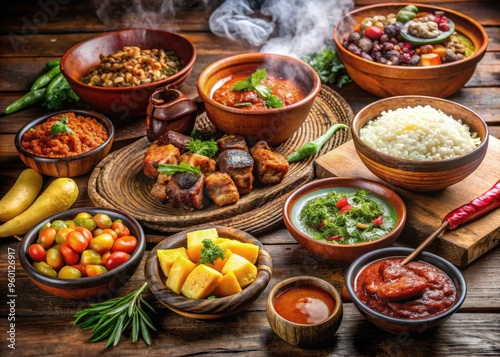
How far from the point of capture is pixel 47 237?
3109 millimetres

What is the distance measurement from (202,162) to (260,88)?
0.67 m

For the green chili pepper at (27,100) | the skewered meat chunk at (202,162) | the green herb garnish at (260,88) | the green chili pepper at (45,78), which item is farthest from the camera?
the green chili pepper at (45,78)

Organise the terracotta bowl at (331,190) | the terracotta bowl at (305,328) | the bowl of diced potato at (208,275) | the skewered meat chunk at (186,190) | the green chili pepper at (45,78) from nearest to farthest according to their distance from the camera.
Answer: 1. the terracotta bowl at (305,328)
2. the bowl of diced potato at (208,275)
3. the terracotta bowl at (331,190)
4. the skewered meat chunk at (186,190)
5. the green chili pepper at (45,78)

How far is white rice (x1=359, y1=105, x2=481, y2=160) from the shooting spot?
342 centimetres

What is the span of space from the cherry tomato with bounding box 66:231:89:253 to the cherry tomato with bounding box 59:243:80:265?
0.06 ft

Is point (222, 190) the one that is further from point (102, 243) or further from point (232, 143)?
point (102, 243)

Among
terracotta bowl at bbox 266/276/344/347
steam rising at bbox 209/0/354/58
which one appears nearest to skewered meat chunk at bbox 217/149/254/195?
terracotta bowl at bbox 266/276/344/347

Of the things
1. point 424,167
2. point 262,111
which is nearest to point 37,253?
point 262,111

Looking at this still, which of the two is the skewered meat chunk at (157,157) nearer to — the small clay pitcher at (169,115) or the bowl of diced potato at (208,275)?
the small clay pitcher at (169,115)

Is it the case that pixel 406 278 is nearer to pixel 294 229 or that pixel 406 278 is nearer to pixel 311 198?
pixel 294 229

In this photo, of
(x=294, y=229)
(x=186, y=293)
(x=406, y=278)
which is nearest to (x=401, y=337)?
(x=406, y=278)

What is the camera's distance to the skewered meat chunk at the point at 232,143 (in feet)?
12.5

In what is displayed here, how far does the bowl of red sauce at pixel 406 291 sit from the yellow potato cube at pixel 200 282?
23.3 inches

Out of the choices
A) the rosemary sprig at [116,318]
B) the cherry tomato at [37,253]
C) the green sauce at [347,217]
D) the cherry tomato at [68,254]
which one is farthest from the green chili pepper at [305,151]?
the cherry tomato at [37,253]
